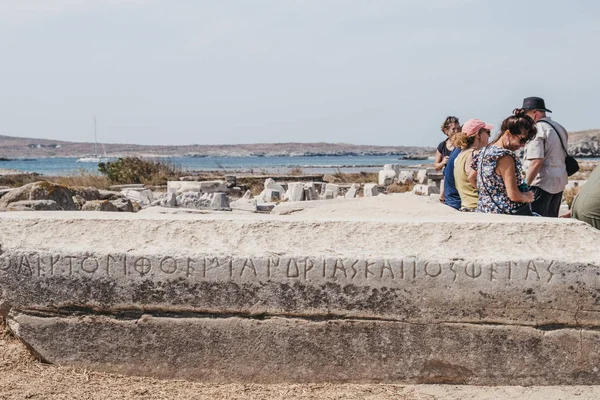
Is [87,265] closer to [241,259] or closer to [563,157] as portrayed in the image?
[241,259]

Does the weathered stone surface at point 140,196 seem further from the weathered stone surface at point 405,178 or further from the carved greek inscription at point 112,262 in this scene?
the carved greek inscription at point 112,262

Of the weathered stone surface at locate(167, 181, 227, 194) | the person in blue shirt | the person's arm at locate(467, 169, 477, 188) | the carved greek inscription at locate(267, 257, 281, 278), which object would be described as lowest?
the weathered stone surface at locate(167, 181, 227, 194)

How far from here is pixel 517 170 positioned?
419cm

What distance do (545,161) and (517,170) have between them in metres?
0.86

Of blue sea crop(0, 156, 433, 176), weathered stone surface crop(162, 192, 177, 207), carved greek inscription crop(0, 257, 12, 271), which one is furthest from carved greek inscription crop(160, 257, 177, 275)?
blue sea crop(0, 156, 433, 176)

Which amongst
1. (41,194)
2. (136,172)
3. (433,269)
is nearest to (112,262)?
(433,269)

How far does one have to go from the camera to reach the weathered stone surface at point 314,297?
Result: 3.21 meters

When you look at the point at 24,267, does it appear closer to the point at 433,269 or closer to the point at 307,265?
the point at 307,265

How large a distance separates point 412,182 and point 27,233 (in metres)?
16.2

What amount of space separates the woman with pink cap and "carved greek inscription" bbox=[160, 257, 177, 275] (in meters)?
2.18

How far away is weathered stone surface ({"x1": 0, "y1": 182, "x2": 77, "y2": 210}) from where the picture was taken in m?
7.24

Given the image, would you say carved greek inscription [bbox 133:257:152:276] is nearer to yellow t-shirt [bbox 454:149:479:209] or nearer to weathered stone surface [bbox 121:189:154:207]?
yellow t-shirt [bbox 454:149:479:209]

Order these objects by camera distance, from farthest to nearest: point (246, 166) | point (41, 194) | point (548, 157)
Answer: point (246, 166), point (41, 194), point (548, 157)

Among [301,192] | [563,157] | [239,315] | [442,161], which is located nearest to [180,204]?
[301,192]
